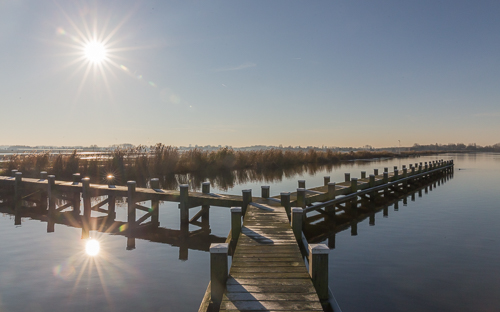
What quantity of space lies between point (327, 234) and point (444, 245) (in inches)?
166

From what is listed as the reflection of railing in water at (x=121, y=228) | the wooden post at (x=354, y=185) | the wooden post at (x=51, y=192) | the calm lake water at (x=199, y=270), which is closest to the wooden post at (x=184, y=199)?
the reflection of railing in water at (x=121, y=228)

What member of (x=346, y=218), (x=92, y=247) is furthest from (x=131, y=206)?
(x=346, y=218)

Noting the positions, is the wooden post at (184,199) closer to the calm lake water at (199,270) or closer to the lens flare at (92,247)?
the calm lake water at (199,270)

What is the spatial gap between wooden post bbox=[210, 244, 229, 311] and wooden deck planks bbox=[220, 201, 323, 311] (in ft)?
0.57

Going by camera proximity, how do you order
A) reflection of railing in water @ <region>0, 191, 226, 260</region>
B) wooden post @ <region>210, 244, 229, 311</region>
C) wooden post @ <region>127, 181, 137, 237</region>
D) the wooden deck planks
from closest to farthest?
the wooden deck planks
wooden post @ <region>210, 244, 229, 311</region>
reflection of railing in water @ <region>0, 191, 226, 260</region>
wooden post @ <region>127, 181, 137, 237</region>

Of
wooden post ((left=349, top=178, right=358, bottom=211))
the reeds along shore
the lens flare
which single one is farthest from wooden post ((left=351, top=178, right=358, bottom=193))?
the reeds along shore

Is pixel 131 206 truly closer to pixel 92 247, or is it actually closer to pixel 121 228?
pixel 121 228

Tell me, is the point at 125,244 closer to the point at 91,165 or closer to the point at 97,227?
the point at 97,227

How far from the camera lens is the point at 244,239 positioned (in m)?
7.27

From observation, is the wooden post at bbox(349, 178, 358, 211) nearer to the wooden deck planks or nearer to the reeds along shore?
the wooden deck planks

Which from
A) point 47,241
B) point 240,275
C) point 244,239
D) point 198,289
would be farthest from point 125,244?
point 240,275

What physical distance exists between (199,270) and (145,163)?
854 inches

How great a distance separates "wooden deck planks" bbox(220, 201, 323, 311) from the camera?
4.41 m

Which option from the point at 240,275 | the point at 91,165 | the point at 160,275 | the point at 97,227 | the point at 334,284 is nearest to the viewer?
the point at 240,275
